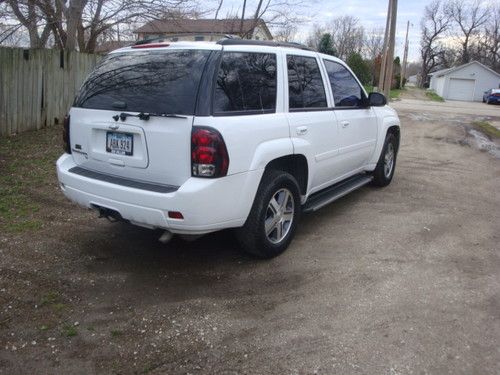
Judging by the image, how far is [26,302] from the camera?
11.5 ft

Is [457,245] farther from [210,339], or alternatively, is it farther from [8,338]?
[8,338]

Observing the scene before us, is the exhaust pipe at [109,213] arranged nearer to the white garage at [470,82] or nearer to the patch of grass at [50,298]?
the patch of grass at [50,298]

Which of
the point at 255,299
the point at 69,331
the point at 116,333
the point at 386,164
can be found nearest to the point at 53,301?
the point at 69,331

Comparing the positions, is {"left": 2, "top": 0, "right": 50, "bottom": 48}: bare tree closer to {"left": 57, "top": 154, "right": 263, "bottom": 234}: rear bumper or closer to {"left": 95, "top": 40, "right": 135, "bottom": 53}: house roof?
{"left": 95, "top": 40, "right": 135, "bottom": 53}: house roof

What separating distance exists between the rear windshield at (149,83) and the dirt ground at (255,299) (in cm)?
142

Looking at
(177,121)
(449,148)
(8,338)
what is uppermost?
(177,121)

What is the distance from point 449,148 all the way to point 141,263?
9.46 meters

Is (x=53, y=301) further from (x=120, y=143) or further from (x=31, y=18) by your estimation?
(x=31, y=18)

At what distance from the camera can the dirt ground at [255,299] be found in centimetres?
292

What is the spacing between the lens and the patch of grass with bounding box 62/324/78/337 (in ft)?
10.3

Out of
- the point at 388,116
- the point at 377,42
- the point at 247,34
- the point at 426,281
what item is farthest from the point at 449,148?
the point at 377,42

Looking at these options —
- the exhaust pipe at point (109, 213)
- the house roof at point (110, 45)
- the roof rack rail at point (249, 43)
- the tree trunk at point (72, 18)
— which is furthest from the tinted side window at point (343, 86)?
Answer: the house roof at point (110, 45)

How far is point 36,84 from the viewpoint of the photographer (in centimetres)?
975

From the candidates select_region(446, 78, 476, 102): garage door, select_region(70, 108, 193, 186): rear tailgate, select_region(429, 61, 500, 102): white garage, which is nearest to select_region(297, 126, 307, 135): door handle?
select_region(70, 108, 193, 186): rear tailgate
